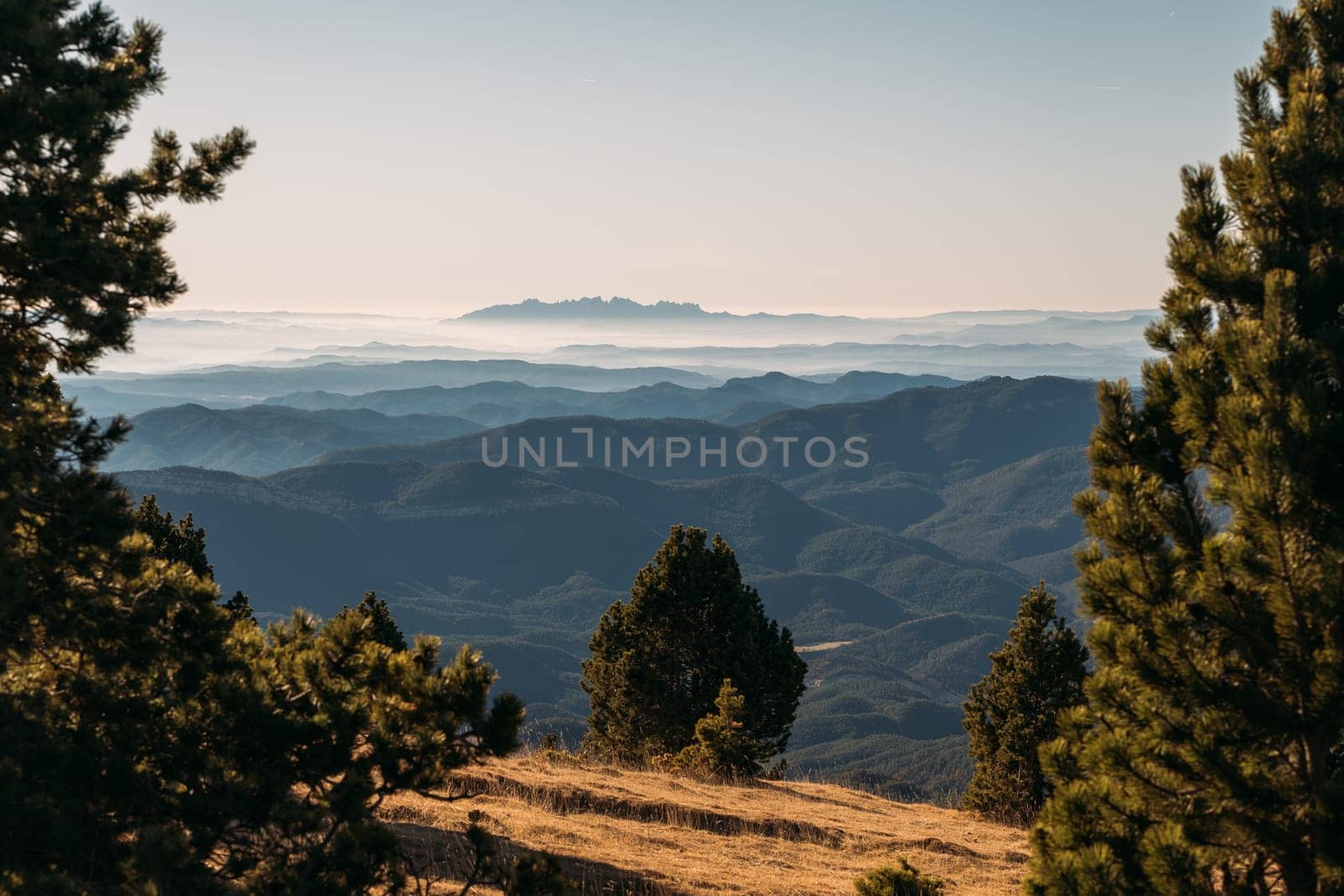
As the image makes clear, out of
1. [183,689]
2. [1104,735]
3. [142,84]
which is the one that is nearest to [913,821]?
[1104,735]

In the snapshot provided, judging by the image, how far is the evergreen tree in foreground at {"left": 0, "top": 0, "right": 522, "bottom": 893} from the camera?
7.77m

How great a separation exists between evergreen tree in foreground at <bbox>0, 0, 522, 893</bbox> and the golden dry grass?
4.33 m

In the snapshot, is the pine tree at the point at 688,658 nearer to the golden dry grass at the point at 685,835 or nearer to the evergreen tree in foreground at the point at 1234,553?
the golden dry grass at the point at 685,835

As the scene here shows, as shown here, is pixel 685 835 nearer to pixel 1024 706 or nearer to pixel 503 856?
pixel 503 856

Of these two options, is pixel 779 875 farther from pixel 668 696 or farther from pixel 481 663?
pixel 668 696

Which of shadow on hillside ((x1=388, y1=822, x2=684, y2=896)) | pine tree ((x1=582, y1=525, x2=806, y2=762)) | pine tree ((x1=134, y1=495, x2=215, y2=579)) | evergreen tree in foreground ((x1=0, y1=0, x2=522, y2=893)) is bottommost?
pine tree ((x1=582, y1=525, x2=806, y2=762))

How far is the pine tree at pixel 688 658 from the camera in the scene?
3409cm

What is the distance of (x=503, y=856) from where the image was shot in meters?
12.6

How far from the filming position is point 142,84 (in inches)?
384

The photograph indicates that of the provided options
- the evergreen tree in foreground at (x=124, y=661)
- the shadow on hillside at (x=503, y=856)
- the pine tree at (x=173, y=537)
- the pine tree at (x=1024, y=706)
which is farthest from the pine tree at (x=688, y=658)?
the evergreen tree in foreground at (x=124, y=661)

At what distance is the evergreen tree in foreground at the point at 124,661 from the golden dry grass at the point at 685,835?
4.33m

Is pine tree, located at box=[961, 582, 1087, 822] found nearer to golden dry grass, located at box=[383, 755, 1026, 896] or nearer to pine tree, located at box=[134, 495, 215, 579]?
golden dry grass, located at box=[383, 755, 1026, 896]

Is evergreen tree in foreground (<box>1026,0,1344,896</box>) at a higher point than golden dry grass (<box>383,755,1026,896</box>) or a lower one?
higher

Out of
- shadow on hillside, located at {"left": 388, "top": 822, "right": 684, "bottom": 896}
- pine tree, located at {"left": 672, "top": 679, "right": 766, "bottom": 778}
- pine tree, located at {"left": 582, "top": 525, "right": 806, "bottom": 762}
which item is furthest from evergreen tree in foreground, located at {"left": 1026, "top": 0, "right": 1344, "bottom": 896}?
pine tree, located at {"left": 582, "top": 525, "right": 806, "bottom": 762}
